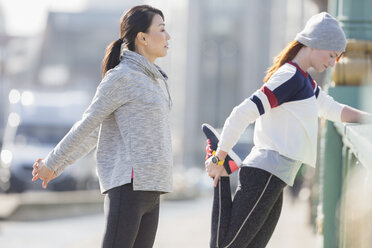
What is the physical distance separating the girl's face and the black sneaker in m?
0.51

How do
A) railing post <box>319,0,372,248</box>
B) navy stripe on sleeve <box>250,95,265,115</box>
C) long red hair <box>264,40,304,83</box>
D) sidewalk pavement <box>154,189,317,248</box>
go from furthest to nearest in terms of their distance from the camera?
sidewalk pavement <box>154,189,317,248</box>
railing post <box>319,0,372,248</box>
long red hair <box>264,40,304,83</box>
navy stripe on sleeve <box>250,95,265,115</box>

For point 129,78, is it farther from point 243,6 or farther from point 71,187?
point 243,6

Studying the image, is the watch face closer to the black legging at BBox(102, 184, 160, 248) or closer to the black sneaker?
the black sneaker

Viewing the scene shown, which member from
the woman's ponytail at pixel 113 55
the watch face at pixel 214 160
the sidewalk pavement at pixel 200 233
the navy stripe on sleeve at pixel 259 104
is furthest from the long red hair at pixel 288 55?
the sidewalk pavement at pixel 200 233

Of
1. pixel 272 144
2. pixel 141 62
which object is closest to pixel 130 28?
pixel 141 62

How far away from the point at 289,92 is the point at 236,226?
23.2 inches

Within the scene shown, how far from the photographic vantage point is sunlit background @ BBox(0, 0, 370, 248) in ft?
39.3

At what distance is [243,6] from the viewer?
115m

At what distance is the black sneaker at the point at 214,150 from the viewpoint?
341 cm

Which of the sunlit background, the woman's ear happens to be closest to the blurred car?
the sunlit background

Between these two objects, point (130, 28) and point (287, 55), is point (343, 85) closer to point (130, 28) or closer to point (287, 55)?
point (287, 55)

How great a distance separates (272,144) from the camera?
3391mm

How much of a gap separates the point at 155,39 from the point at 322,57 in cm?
70

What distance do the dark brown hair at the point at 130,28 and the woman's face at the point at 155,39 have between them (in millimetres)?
21
